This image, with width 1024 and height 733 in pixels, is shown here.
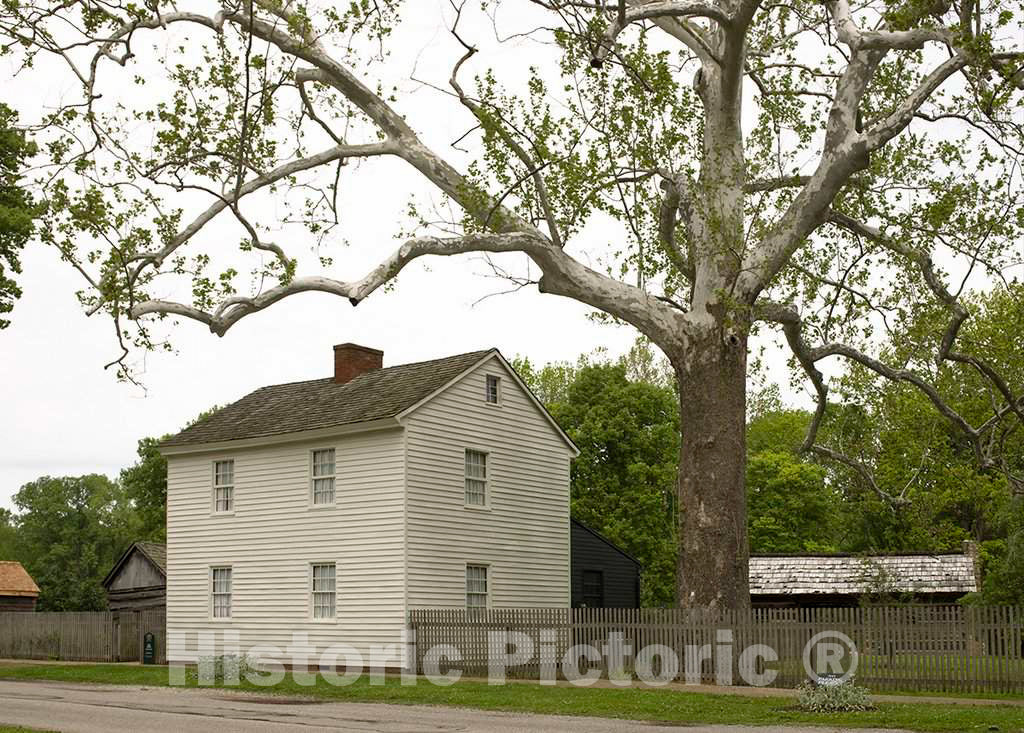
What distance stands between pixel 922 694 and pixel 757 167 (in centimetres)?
1019

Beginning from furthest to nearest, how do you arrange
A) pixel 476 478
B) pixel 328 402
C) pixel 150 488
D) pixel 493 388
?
pixel 150 488 < pixel 493 388 < pixel 328 402 < pixel 476 478

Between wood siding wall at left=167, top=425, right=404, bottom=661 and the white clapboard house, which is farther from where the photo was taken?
the white clapboard house

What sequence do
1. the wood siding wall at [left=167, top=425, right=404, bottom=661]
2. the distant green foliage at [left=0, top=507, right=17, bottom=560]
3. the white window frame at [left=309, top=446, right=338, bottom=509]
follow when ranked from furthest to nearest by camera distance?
the distant green foliage at [left=0, top=507, right=17, bottom=560] → the white window frame at [left=309, top=446, right=338, bottom=509] → the wood siding wall at [left=167, top=425, right=404, bottom=661]

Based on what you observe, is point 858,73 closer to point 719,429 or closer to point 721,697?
point 719,429

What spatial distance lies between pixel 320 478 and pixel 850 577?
18.3m

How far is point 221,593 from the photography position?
34.0 meters

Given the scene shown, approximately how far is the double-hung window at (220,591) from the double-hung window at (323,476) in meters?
3.90

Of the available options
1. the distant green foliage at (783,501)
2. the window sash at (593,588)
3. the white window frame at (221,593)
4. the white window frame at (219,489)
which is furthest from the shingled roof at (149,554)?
the distant green foliage at (783,501)

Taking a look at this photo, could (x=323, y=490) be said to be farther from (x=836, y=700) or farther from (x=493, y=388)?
(x=836, y=700)

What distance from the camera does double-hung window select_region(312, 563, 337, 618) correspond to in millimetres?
31312

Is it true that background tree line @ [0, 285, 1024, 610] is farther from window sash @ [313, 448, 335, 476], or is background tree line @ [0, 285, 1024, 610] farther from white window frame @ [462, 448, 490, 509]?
window sash @ [313, 448, 335, 476]

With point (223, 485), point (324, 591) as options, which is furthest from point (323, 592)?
point (223, 485)

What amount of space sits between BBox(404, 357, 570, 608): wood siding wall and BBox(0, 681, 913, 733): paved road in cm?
822

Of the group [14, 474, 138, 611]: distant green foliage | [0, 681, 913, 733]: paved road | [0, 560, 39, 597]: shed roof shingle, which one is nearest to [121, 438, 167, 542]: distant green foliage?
[14, 474, 138, 611]: distant green foliage
